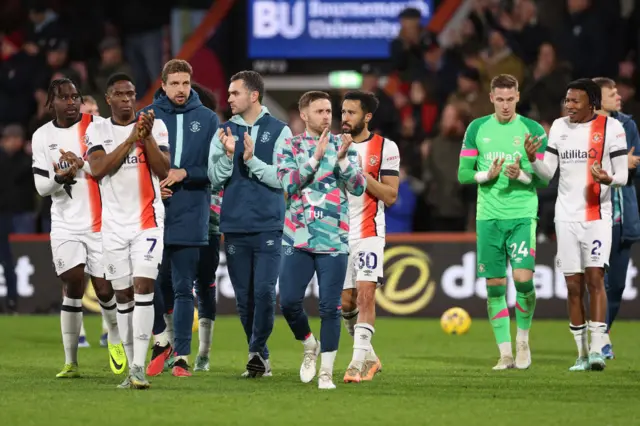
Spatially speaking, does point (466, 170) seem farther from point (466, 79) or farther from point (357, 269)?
point (466, 79)

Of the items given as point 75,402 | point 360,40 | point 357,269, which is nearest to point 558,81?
point 360,40

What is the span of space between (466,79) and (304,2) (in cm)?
338

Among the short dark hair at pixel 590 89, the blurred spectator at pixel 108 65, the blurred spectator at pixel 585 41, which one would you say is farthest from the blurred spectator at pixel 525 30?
the short dark hair at pixel 590 89

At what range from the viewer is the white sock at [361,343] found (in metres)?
10.8

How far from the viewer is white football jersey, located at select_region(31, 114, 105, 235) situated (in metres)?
11.2

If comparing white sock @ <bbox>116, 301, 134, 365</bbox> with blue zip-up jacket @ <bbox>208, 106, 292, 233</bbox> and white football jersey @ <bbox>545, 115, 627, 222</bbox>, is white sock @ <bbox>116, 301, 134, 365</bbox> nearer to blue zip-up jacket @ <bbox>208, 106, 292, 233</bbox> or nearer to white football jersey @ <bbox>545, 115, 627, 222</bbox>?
blue zip-up jacket @ <bbox>208, 106, 292, 233</bbox>

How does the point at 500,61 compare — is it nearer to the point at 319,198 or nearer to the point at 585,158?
the point at 585,158

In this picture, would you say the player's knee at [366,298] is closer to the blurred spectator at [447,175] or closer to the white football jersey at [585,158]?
the white football jersey at [585,158]

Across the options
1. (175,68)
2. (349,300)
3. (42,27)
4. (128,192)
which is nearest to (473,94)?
(42,27)

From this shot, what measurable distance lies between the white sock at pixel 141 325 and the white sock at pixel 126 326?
23 cm

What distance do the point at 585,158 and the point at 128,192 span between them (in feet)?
14.4

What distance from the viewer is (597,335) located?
1216cm

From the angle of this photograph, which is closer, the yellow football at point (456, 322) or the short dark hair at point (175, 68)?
the short dark hair at point (175, 68)

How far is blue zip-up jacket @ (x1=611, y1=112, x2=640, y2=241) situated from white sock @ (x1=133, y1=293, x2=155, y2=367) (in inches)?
212
